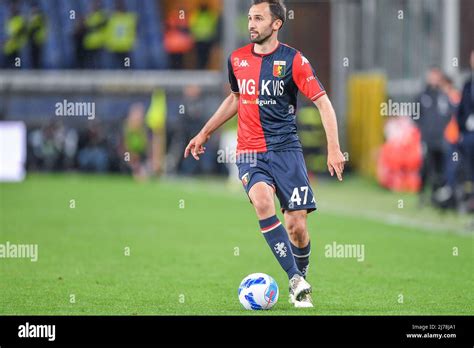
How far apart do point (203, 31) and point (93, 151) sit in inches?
266

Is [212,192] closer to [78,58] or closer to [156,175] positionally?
[156,175]

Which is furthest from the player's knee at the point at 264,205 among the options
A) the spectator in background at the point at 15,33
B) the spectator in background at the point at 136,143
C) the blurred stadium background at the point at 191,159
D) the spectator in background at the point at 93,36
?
the spectator in background at the point at 93,36

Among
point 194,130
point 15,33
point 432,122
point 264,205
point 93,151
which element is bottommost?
point 264,205

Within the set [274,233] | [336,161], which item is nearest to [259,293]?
[274,233]

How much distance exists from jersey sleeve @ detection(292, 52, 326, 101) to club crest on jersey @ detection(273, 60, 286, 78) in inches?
3.1

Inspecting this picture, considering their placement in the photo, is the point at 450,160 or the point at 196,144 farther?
the point at 450,160

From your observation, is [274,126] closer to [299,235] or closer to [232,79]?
[232,79]

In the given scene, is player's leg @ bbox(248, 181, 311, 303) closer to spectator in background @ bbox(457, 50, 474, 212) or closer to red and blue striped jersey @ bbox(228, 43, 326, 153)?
red and blue striped jersey @ bbox(228, 43, 326, 153)

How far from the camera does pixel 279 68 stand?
10289 mm

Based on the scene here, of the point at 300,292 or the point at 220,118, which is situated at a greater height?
the point at 220,118

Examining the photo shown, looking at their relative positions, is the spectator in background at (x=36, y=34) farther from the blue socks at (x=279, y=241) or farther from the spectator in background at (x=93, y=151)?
the blue socks at (x=279, y=241)
